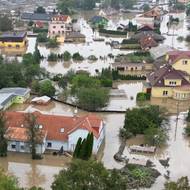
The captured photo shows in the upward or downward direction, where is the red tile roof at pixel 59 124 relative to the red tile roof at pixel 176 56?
downward

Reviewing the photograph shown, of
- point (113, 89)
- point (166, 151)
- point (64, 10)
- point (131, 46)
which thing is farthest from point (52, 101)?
point (64, 10)

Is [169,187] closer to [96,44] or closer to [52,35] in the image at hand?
[96,44]

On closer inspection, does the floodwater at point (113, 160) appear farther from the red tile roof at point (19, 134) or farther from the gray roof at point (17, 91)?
the gray roof at point (17, 91)

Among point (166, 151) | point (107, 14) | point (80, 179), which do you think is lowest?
point (166, 151)

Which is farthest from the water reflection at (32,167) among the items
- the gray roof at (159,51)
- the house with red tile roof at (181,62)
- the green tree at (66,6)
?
the green tree at (66,6)

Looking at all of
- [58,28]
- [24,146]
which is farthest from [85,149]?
[58,28]

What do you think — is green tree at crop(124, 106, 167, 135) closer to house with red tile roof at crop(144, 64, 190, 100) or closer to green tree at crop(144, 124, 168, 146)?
green tree at crop(144, 124, 168, 146)

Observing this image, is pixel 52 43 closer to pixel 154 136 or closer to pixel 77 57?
pixel 77 57
